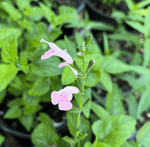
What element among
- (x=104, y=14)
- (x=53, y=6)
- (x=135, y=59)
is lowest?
(x=135, y=59)

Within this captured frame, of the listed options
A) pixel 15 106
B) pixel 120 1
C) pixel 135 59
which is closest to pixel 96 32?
pixel 120 1

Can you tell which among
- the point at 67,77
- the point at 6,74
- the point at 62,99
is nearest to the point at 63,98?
the point at 62,99

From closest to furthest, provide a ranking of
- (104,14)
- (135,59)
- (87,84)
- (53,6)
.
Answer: (87,84) → (135,59) → (53,6) → (104,14)

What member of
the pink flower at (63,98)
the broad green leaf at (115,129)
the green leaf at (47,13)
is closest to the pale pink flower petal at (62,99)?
the pink flower at (63,98)

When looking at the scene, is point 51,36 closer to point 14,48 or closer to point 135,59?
point 14,48

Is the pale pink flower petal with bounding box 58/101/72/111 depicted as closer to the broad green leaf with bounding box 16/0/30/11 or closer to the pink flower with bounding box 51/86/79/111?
the pink flower with bounding box 51/86/79/111

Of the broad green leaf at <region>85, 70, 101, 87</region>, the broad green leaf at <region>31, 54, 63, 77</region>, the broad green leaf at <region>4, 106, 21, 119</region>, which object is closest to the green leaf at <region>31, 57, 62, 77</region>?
the broad green leaf at <region>31, 54, 63, 77</region>
